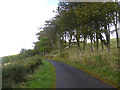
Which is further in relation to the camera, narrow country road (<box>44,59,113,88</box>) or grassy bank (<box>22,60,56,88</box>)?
grassy bank (<box>22,60,56,88</box>)

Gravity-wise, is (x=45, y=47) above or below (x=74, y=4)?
below

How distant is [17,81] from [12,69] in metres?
0.91

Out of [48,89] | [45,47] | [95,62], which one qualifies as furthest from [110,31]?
[45,47]

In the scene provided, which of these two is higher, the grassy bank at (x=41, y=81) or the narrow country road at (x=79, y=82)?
the narrow country road at (x=79, y=82)

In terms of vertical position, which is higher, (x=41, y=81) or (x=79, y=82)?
(x=79, y=82)

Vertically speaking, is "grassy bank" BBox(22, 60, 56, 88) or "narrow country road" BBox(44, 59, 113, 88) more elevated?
"narrow country road" BBox(44, 59, 113, 88)

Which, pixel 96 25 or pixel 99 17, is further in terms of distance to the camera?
pixel 96 25

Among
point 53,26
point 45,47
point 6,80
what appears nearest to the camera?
point 6,80

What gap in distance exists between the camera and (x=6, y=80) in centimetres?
623

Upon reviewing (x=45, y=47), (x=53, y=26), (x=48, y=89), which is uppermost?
(x=53, y=26)

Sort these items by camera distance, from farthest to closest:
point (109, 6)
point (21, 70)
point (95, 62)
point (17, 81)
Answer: point (95, 62) < point (109, 6) < point (21, 70) < point (17, 81)

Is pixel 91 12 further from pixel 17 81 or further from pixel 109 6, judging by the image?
pixel 17 81

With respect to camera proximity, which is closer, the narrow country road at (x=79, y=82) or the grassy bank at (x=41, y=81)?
the narrow country road at (x=79, y=82)

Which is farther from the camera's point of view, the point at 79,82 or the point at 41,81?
the point at 41,81
